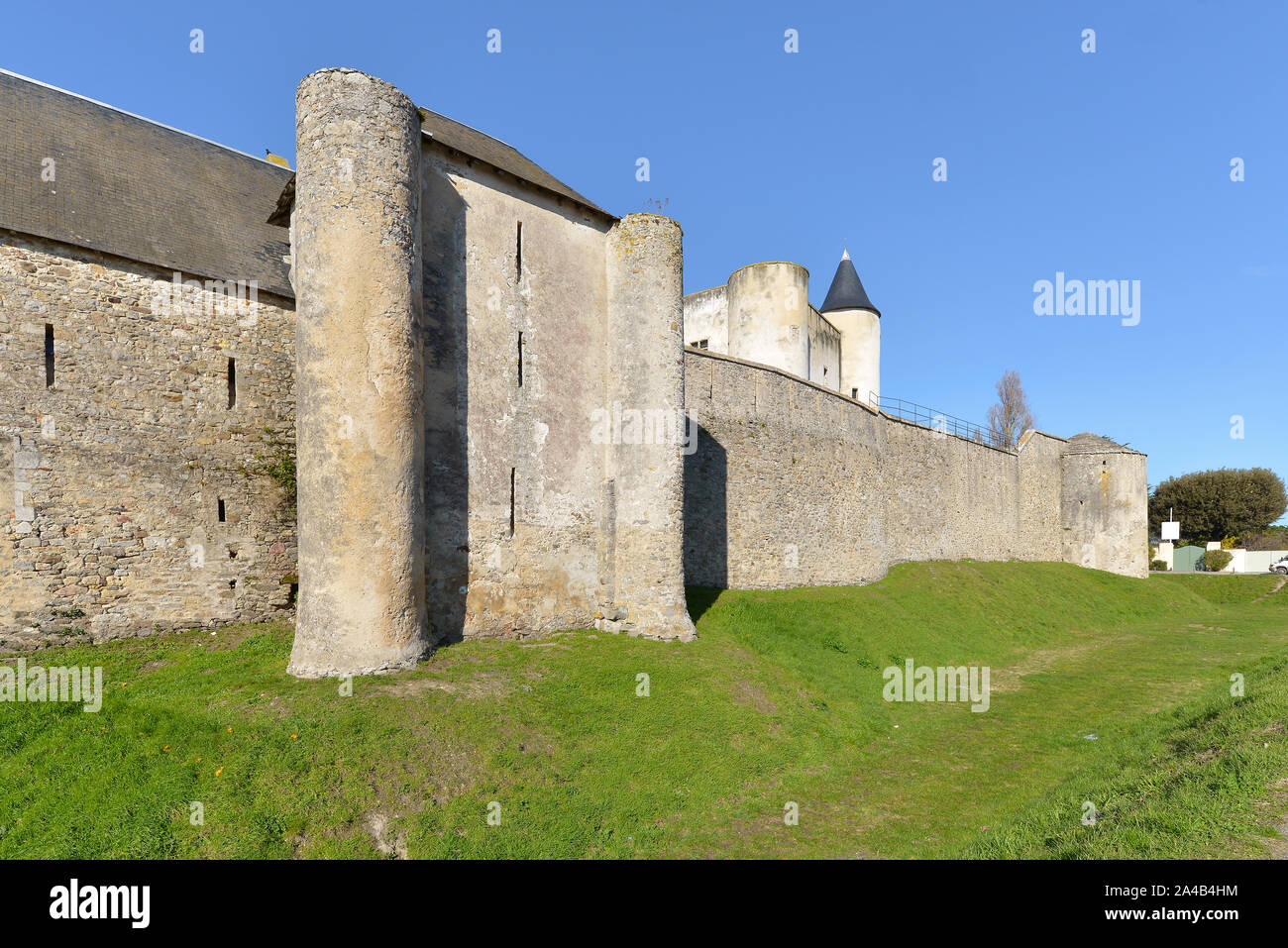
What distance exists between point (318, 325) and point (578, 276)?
542 cm

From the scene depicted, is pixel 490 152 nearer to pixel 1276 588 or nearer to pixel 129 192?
pixel 129 192

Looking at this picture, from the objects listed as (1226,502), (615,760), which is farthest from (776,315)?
(1226,502)

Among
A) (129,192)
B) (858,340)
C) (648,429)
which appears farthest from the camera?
(858,340)

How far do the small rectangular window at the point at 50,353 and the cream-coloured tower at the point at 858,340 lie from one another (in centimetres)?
2973

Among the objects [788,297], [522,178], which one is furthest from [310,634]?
[788,297]

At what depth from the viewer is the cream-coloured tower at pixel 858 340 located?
3312 centimetres

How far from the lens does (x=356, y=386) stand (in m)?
9.23

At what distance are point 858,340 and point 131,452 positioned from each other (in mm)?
30533

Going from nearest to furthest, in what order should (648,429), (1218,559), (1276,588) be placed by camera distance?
1. (648,429)
2. (1276,588)
3. (1218,559)

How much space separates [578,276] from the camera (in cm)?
1312

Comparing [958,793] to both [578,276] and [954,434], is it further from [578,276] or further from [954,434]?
[954,434]

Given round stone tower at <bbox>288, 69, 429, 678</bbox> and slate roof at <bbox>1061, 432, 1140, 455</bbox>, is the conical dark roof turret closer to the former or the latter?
slate roof at <bbox>1061, 432, 1140, 455</bbox>
